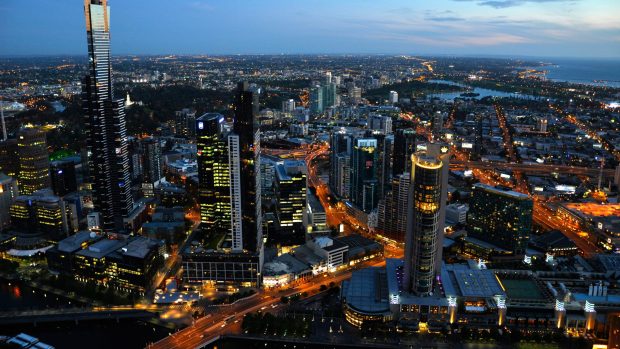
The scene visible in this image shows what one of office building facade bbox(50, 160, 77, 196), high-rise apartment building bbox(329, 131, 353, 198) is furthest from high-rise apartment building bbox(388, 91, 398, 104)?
office building facade bbox(50, 160, 77, 196)

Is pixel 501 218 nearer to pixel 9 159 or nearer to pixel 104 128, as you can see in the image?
pixel 104 128

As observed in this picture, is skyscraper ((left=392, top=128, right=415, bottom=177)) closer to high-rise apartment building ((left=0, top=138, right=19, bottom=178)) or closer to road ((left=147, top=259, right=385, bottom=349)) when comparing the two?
road ((left=147, top=259, right=385, bottom=349))

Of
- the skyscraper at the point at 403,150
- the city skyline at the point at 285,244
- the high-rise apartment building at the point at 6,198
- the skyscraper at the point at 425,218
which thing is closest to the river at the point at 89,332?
the city skyline at the point at 285,244

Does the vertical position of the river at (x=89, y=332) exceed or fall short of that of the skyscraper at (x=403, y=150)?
it falls short

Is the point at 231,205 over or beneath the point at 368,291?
over

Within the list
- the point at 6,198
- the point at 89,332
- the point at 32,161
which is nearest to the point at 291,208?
the point at 89,332

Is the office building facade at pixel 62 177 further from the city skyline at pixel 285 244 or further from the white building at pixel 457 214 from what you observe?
the white building at pixel 457 214
